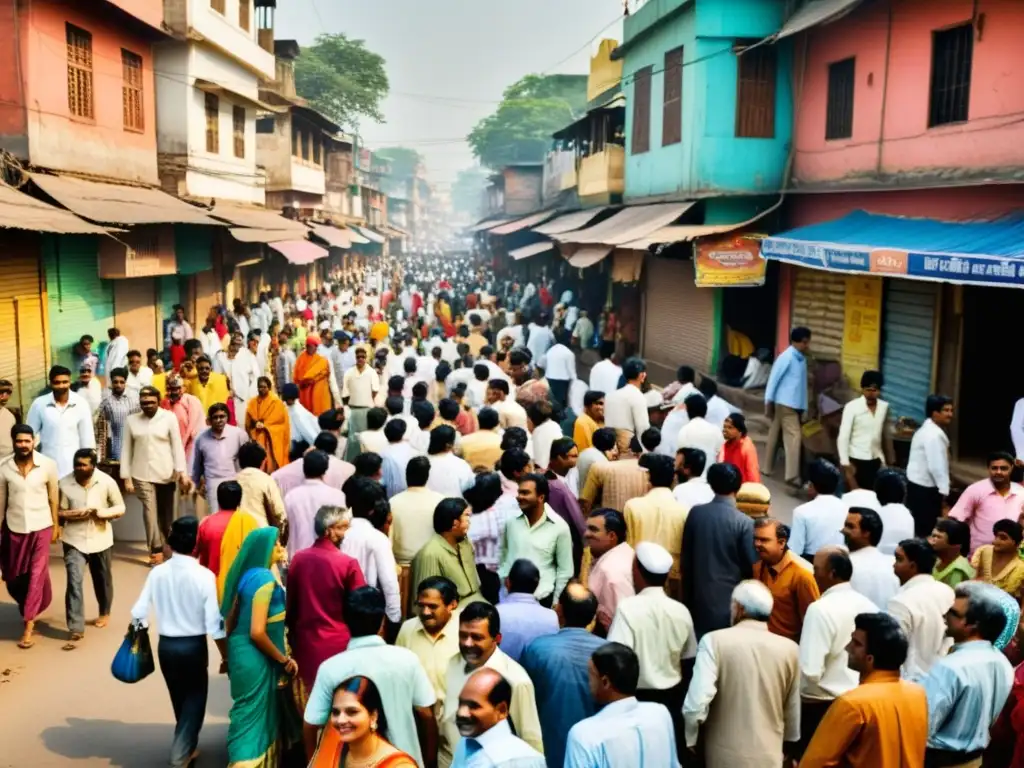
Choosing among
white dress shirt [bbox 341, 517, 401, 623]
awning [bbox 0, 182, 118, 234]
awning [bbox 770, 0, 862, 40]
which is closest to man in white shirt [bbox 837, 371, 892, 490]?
white dress shirt [bbox 341, 517, 401, 623]

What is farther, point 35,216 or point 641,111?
point 641,111

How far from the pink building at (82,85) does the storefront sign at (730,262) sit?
30.7 feet

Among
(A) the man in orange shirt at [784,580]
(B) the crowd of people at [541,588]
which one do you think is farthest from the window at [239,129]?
(A) the man in orange shirt at [784,580]

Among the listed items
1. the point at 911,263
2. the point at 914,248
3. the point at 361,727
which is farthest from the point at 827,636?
the point at 914,248

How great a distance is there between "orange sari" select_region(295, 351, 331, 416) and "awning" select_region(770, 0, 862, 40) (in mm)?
7863

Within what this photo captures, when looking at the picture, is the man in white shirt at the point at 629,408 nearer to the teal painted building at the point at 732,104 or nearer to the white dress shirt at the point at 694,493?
the white dress shirt at the point at 694,493

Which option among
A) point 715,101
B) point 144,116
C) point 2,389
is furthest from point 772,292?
point 2,389

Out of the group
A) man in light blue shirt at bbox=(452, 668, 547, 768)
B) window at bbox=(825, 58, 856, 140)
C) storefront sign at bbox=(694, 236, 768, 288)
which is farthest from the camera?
storefront sign at bbox=(694, 236, 768, 288)

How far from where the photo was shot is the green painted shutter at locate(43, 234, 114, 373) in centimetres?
1388

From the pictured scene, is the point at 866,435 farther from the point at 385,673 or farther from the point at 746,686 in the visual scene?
the point at 385,673

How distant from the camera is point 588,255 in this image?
70.0 feet

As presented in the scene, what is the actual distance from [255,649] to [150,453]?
442 cm

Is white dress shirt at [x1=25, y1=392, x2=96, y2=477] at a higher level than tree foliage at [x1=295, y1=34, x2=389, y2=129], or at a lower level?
lower

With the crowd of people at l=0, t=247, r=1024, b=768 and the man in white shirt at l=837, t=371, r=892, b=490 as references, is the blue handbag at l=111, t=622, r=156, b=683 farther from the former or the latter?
the man in white shirt at l=837, t=371, r=892, b=490
